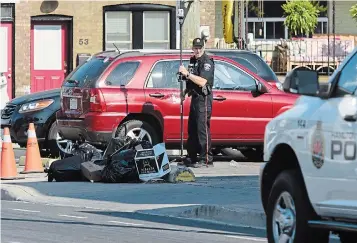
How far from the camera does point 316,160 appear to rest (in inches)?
342

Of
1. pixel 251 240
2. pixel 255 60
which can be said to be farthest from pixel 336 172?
pixel 255 60

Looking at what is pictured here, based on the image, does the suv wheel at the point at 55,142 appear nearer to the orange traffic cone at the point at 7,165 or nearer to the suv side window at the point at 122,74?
the suv side window at the point at 122,74

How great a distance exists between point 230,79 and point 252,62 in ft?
4.68

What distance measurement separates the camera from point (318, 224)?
868cm

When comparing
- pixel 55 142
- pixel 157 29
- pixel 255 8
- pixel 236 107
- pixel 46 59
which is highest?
pixel 255 8

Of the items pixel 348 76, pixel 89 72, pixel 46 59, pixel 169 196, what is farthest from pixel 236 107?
pixel 46 59

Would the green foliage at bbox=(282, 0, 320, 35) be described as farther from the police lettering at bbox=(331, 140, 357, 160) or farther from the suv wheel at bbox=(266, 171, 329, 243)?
the police lettering at bbox=(331, 140, 357, 160)

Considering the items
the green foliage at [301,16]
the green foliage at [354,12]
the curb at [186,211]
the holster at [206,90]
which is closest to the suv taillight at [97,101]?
the holster at [206,90]

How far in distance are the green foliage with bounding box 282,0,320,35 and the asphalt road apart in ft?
100

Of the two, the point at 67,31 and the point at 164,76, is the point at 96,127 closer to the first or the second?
the point at 164,76

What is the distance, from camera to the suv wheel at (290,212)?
345 inches

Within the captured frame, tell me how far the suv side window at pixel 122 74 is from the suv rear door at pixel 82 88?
18cm

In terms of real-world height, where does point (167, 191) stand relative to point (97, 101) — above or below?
below

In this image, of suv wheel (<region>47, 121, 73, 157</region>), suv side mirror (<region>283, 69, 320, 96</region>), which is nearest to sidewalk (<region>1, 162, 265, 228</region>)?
suv wheel (<region>47, 121, 73, 157</region>)
